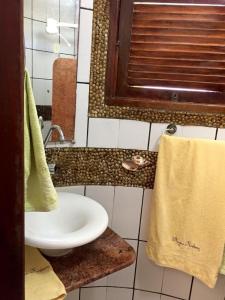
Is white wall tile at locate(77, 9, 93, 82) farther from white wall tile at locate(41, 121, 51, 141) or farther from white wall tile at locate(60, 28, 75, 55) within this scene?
white wall tile at locate(41, 121, 51, 141)

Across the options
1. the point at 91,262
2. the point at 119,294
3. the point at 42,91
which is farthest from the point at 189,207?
the point at 42,91

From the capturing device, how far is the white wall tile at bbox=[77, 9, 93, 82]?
106 centimetres

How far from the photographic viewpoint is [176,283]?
4.64 feet

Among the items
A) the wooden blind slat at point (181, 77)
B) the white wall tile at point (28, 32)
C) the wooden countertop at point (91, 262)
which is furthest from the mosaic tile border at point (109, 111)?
the wooden countertop at point (91, 262)

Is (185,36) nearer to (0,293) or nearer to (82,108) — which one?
(82,108)

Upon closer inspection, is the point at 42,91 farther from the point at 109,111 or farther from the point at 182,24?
the point at 182,24

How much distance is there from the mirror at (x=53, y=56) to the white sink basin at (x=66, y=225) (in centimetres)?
31

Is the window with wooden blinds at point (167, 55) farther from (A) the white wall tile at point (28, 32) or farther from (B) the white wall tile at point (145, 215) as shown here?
(B) the white wall tile at point (145, 215)

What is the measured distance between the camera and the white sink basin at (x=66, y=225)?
0.83 meters

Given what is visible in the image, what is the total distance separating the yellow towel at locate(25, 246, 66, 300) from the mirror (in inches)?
19.4

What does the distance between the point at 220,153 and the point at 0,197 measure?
3.01 feet

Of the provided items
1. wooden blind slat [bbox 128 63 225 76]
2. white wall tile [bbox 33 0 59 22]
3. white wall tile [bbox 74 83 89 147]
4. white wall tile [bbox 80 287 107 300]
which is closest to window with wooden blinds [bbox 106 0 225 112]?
wooden blind slat [bbox 128 63 225 76]

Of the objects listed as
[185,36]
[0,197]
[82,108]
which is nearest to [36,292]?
[0,197]

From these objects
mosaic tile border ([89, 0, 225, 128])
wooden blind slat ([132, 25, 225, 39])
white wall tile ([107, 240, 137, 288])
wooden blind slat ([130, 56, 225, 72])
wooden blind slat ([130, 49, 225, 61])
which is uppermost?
wooden blind slat ([132, 25, 225, 39])
